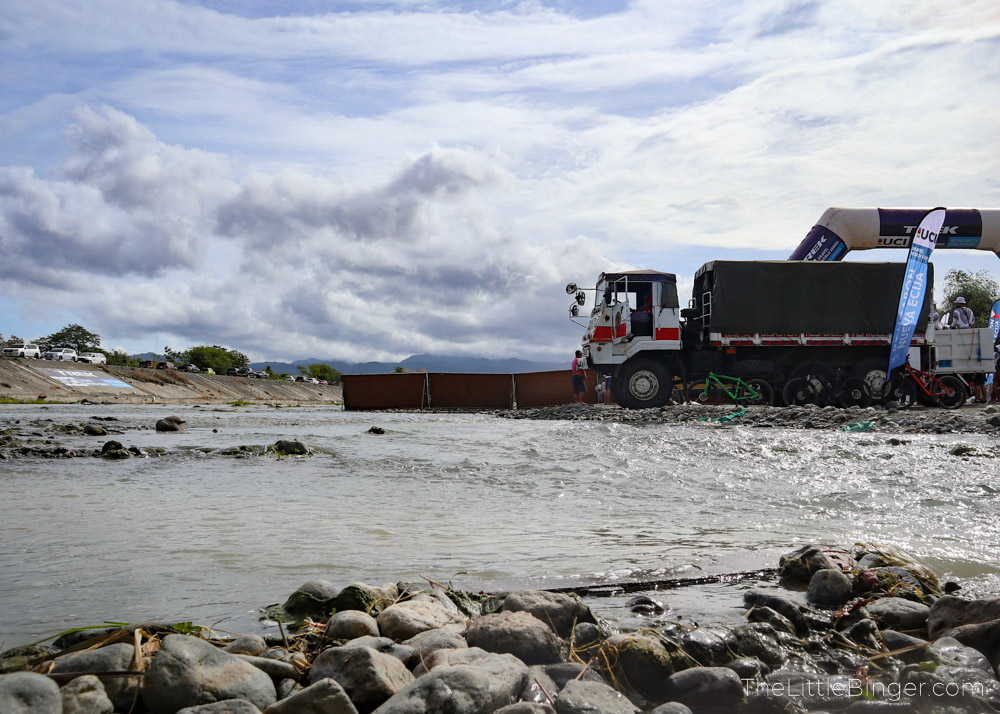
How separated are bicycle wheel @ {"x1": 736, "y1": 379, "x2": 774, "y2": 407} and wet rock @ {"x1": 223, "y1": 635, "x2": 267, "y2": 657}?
16.1 m

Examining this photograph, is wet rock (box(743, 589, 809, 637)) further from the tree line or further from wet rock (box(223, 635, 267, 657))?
the tree line

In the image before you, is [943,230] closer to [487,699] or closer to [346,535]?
[346,535]

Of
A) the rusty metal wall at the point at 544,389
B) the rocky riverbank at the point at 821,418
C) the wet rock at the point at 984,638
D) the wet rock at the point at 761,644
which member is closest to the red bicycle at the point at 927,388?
the rocky riverbank at the point at 821,418

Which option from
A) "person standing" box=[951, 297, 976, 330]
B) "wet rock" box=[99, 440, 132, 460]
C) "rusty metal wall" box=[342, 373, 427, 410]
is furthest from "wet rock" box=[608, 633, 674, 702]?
"rusty metal wall" box=[342, 373, 427, 410]

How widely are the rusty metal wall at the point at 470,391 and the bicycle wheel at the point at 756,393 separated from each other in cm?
1142

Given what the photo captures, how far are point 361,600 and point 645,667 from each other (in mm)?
1118

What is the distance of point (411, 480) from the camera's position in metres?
7.34

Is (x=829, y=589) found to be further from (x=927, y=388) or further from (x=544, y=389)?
(x=544, y=389)

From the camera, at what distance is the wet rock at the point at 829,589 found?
→ 315cm

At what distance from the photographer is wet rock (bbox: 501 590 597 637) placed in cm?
272

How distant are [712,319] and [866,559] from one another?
1399 cm

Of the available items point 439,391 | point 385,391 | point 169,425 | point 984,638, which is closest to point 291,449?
point 169,425

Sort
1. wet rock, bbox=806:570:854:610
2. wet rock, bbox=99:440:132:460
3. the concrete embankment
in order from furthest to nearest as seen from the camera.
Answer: the concrete embankment, wet rock, bbox=99:440:132:460, wet rock, bbox=806:570:854:610

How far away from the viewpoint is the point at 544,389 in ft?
87.8
